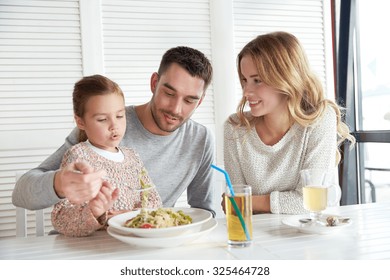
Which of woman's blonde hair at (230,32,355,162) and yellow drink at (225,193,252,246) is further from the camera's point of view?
woman's blonde hair at (230,32,355,162)

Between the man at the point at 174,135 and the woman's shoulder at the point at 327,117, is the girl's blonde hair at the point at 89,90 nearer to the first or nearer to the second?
the man at the point at 174,135

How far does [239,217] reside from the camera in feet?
2.68

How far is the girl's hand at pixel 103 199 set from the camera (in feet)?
2.91

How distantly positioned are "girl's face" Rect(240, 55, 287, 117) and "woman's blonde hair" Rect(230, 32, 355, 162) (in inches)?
0.7

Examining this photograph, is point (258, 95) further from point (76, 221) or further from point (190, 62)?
point (76, 221)

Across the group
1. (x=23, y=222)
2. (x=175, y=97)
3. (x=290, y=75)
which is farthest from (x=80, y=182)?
(x=290, y=75)

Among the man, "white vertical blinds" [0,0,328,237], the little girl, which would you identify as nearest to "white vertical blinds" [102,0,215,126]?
"white vertical blinds" [0,0,328,237]

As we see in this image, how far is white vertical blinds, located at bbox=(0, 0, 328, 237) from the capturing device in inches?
79.4

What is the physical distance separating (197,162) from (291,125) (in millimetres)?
359

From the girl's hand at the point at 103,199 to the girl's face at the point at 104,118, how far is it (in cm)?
30

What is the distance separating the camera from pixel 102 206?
0.92 metres

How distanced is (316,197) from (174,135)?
2.11ft

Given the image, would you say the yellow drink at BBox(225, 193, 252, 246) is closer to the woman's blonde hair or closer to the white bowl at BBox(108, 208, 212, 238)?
the white bowl at BBox(108, 208, 212, 238)
